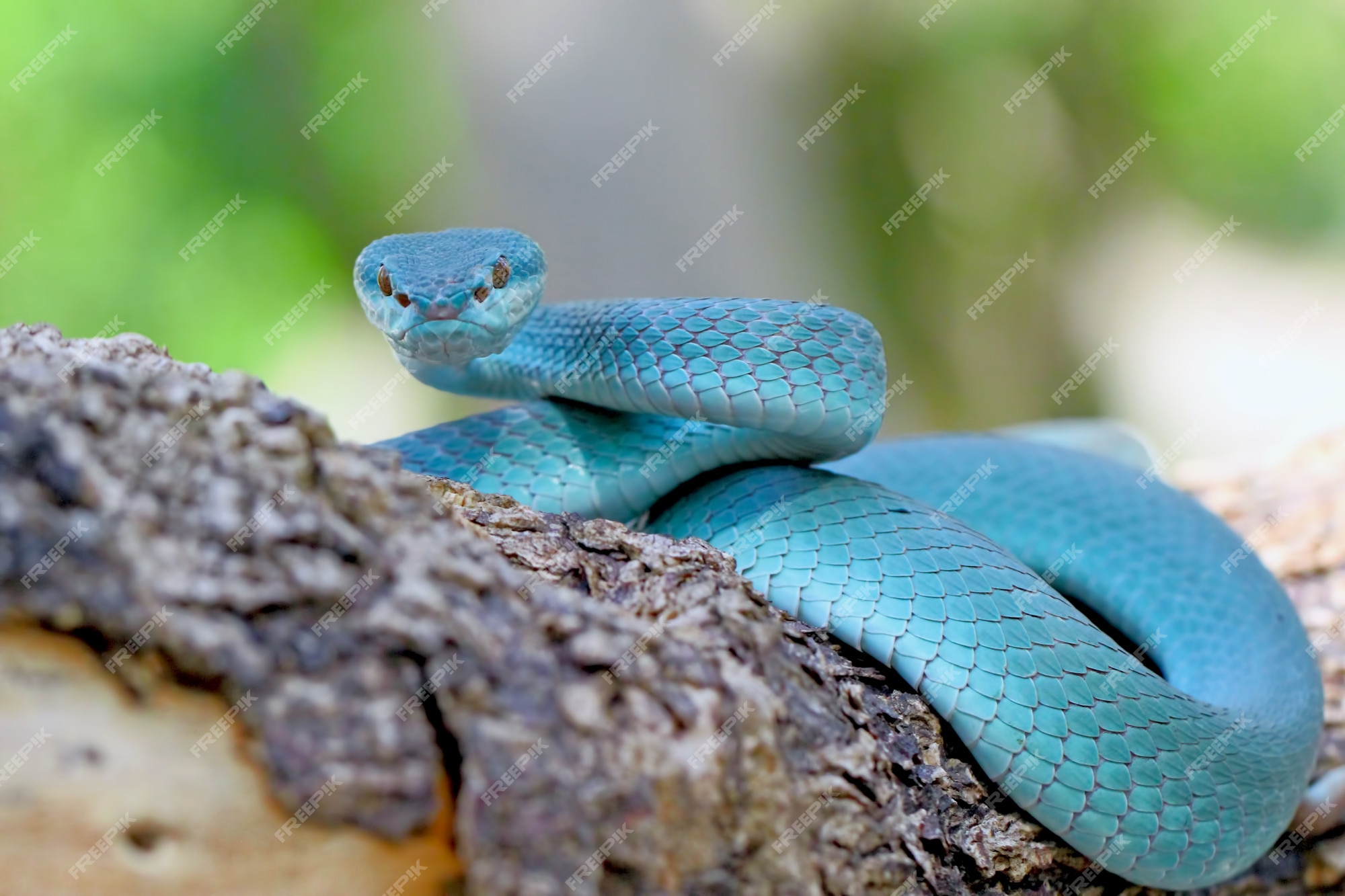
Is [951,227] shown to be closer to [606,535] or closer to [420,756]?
[606,535]

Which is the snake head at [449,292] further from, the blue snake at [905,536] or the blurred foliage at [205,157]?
the blurred foliage at [205,157]

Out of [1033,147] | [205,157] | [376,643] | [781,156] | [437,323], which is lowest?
[1033,147]

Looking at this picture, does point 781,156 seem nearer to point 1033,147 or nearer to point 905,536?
point 1033,147

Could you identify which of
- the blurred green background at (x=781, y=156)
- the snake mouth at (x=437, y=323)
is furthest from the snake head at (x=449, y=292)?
the blurred green background at (x=781, y=156)

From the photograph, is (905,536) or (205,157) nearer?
(905,536)

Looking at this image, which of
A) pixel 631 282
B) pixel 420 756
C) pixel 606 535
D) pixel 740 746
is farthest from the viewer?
pixel 631 282

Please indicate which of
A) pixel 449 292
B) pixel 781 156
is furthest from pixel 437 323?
pixel 781 156

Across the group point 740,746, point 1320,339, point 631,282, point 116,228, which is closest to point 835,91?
point 631,282
